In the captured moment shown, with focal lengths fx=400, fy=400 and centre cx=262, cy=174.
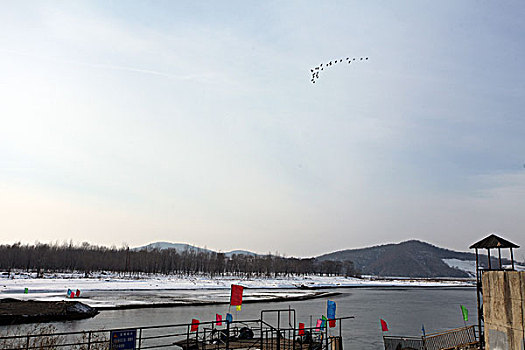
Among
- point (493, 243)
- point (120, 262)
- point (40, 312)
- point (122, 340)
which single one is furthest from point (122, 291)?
point (120, 262)

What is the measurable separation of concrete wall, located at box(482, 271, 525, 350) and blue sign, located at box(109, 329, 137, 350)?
1444cm

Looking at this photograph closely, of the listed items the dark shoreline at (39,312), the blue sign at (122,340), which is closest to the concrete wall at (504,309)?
the blue sign at (122,340)

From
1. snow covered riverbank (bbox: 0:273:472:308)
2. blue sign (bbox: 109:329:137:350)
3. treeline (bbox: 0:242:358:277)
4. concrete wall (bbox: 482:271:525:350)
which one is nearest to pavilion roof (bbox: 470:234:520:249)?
concrete wall (bbox: 482:271:525:350)

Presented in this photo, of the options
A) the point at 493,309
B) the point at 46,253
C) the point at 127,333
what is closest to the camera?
the point at 127,333

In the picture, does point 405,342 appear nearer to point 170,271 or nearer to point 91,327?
point 91,327

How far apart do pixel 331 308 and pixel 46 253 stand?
138570 mm

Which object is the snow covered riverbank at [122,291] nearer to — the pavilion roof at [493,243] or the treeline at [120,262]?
the treeline at [120,262]

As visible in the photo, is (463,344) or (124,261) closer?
(463,344)

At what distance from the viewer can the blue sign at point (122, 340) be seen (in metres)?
15.0

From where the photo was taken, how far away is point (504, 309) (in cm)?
1594

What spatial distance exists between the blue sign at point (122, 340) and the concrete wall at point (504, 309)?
14.4 meters

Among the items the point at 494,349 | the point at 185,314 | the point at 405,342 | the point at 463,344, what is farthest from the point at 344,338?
the point at 185,314

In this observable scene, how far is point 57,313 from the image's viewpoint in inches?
1528

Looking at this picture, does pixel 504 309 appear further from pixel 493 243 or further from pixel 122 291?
pixel 122 291
